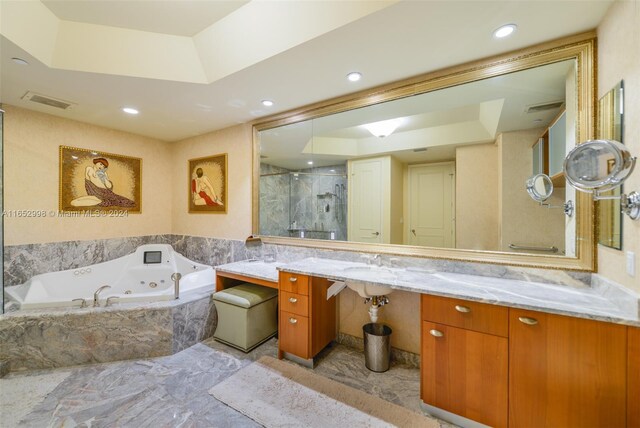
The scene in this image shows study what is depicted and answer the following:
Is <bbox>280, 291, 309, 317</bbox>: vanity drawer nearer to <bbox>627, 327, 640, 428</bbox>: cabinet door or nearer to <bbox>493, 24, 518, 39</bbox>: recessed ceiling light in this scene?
<bbox>627, 327, 640, 428</bbox>: cabinet door

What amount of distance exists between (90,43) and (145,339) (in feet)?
8.50

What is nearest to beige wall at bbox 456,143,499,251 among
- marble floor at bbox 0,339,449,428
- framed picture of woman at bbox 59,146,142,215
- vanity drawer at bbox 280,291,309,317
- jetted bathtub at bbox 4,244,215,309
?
marble floor at bbox 0,339,449,428

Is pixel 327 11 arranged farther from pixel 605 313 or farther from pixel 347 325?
pixel 347 325

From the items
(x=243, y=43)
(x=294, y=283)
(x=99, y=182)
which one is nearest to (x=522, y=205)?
(x=294, y=283)

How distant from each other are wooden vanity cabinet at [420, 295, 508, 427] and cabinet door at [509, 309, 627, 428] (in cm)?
6

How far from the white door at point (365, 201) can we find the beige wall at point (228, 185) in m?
1.42

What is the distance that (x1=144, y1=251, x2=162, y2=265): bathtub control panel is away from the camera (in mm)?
3545

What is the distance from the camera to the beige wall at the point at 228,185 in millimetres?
3296

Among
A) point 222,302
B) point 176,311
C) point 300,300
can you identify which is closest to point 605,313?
point 300,300

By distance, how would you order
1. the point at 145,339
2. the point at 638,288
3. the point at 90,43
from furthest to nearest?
the point at 145,339
the point at 90,43
the point at 638,288

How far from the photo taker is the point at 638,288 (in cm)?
118

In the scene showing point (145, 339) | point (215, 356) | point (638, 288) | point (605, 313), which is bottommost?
point (215, 356)

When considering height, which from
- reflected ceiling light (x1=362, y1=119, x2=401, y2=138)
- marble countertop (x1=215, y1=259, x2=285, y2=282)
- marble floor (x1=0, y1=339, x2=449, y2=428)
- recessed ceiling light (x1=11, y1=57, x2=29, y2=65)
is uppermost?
recessed ceiling light (x1=11, y1=57, x2=29, y2=65)

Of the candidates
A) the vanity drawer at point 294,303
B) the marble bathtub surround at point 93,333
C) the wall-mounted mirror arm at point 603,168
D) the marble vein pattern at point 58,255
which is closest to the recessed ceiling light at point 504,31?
the wall-mounted mirror arm at point 603,168
